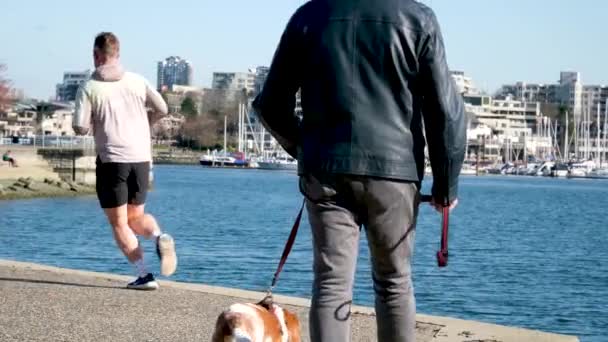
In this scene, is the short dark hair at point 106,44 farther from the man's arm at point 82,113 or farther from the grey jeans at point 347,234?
the grey jeans at point 347,234

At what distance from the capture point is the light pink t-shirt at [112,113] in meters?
7.36

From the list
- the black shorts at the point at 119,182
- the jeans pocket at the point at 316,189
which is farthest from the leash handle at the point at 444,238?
the black shorts at the point at 119,182

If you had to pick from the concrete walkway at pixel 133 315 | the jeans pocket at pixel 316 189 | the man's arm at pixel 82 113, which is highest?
the man's arm at pixel 82 113

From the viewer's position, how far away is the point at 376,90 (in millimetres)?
4305

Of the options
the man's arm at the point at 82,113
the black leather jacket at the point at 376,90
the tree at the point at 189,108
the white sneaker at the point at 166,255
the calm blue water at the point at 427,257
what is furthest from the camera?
the tree at the point at 189,108

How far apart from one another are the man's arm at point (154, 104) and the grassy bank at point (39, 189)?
3613 cm

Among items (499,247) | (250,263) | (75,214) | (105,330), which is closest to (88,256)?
(250,263)

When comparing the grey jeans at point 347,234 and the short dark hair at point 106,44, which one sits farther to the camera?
the short dark hair at point 106,44

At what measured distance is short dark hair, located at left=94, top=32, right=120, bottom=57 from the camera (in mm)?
7277

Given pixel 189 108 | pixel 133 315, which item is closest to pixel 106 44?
pixel 133 315

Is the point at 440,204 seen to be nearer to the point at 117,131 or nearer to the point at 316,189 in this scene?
the point at 316,189

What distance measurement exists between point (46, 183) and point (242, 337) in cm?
4560

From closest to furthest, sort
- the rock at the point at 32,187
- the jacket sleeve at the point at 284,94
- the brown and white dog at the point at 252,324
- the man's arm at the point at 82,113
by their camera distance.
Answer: the brown and white dog at the point at 252,324
the jacket sleeve at the point at 284,94
the man's arm at the point at 82,113
the rock at the point at 32,187

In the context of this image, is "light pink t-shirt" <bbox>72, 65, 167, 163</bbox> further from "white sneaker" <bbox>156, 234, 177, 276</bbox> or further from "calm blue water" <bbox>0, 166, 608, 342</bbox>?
"calm blue water" <bbox>0, 166, 608, 342</bbox>
